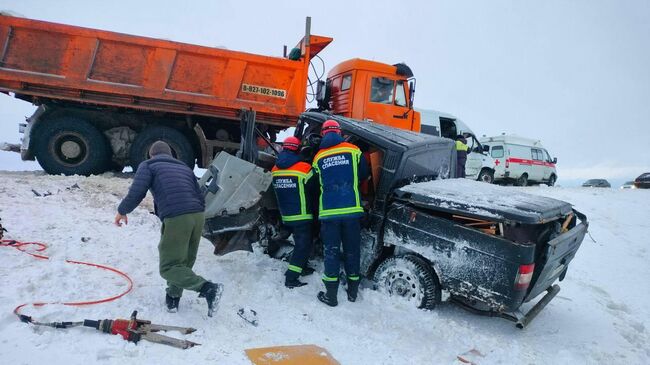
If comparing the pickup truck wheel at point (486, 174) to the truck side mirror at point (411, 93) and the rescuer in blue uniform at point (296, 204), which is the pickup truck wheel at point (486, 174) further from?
the rescuer in blue uniform at point (296, 204)

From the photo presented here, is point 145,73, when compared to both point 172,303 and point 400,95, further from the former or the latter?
point 172,303

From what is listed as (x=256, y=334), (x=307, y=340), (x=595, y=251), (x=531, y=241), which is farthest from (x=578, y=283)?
(x=256, y=334)

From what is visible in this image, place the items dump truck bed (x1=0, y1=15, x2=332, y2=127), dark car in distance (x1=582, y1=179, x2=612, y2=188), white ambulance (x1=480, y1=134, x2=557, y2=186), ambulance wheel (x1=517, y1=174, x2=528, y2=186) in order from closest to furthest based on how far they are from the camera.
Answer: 1. dump truck bed (x1=0, y1=15, x2=332, y2=127)
2. white ambulance (x1=480, y1=134, x2=557, y2=186)
3. ambulance wheel (x1=517, y1=174, x2=528, y2=186)
4. dark car in distance (x1=582, y1=179, x2=612, y2=188)

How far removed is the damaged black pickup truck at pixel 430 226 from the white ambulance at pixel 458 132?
6.57m

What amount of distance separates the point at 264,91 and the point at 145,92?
2.09 meters

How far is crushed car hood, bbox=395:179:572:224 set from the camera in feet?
9.43

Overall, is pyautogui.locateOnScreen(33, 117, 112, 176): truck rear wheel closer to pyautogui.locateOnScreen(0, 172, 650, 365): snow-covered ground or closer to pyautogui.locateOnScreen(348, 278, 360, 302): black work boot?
pyautogui.locateOnScreen(0, 172, 650, 365): snow-covered ground

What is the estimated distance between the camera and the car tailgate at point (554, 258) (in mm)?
2943

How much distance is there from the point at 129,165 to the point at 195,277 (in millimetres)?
5266

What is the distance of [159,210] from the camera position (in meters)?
2.94

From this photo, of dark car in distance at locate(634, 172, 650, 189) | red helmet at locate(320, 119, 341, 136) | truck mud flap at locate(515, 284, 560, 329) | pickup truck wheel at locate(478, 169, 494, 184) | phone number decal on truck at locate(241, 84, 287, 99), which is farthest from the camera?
dark car in distance at locate(634, 172, 650, 189)

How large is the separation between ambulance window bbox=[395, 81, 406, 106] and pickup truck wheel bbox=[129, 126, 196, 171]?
4.21 metres

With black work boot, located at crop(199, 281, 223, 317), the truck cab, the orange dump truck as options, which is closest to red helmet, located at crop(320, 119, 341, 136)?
black work boot, located at crop(199, 281, 223, 317)

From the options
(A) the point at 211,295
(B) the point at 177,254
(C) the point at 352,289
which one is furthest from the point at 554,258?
(B) the point at 177,254
